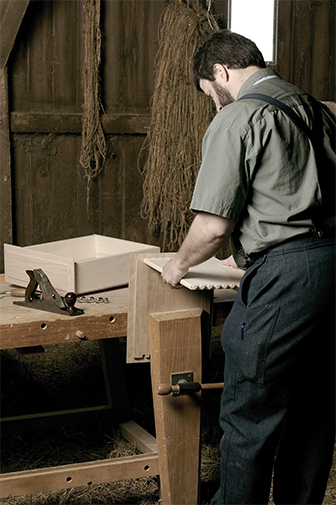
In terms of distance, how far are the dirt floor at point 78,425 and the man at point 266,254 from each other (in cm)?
86

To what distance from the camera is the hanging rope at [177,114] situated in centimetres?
423

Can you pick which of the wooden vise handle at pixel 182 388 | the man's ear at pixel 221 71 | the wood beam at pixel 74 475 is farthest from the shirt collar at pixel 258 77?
the wood beam at pixel 74 475

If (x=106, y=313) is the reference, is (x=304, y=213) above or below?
above

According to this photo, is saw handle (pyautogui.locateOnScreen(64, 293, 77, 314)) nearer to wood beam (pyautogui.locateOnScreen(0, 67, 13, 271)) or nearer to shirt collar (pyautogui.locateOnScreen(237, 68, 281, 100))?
shirt collar (pyautogui.locateOnScreen(237, 68, 281, 100))

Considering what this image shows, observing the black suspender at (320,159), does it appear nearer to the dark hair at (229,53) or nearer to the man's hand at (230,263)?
the dark hair at (229,53)

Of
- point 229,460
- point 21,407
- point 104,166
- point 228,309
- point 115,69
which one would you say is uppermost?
point 115,69

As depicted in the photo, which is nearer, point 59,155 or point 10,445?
point 10,445

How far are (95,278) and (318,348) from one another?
1019mm

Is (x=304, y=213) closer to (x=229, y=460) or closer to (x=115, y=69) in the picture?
(x=229, y=460)

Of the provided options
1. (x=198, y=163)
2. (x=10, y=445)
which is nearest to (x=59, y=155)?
(x=198, y=163)

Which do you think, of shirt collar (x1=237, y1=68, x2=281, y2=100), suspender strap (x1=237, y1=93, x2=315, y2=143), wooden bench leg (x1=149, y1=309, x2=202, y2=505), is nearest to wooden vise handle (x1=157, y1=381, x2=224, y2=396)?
wooden bench leg (x1=149, y1=309, x2=202, y2=505)

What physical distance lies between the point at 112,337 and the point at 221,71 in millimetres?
1121

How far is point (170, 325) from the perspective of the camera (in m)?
2.08

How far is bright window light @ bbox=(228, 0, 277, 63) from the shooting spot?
4.54 m
